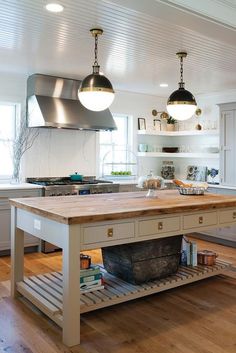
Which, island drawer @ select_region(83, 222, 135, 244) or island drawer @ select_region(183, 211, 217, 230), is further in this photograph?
island drawer @ select_region(183, 211, 217, 230)

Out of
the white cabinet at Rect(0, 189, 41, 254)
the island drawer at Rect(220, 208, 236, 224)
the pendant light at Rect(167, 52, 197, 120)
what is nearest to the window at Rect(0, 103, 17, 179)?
the white cabinet at Rect(0, 189, 41, 254)

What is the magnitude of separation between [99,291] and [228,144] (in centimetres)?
344

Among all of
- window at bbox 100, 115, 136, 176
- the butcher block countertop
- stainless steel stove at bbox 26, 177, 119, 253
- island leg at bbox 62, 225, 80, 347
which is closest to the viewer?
island leg at bbox 62, 225, 80, 347

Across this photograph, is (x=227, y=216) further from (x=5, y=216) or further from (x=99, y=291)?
(x=5, y=216)

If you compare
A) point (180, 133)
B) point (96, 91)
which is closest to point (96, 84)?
point (96, 91)

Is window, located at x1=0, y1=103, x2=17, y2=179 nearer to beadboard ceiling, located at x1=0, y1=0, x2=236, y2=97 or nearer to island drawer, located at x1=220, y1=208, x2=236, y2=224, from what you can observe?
beadboard ceiling, located at x1=0, y1=0, x2=236, y2=97

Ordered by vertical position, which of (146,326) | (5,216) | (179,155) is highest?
(179,155)

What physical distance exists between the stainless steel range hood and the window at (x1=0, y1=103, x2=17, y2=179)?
1.06 ft

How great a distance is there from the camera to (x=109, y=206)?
3.00m

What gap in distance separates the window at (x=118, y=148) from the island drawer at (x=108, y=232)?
370 centimetres

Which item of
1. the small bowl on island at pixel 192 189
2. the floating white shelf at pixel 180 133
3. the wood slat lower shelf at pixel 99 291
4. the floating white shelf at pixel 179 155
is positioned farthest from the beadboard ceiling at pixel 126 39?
the wood slat lower shelf at pixel 99 291

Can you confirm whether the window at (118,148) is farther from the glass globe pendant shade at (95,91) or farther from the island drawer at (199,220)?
the island drawer at (199,220)

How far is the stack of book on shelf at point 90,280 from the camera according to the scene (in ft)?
10.2

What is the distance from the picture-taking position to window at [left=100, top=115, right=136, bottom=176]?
6.50 m
